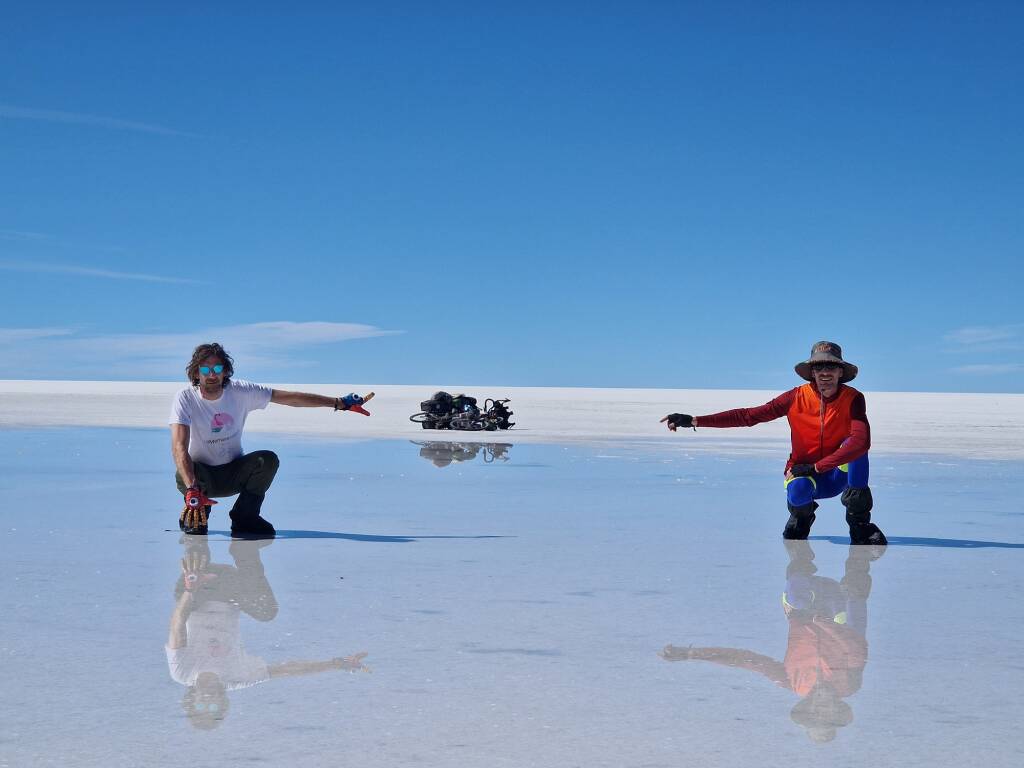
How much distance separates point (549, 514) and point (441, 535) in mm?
1509

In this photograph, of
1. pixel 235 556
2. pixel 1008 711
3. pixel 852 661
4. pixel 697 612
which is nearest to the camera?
pixel 1008 711

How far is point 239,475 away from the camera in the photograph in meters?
8.18

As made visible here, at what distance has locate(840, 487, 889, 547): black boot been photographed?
780 cm

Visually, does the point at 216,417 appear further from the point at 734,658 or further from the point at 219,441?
the point at 734,658

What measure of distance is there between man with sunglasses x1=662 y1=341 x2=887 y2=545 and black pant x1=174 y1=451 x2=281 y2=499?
2789 mm

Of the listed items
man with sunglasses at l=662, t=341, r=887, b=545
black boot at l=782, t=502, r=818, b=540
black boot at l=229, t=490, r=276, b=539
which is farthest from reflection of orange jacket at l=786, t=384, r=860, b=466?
black boot at l=229, t=490, r=276, b=539

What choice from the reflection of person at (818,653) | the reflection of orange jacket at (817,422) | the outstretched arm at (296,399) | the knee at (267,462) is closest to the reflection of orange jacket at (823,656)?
the reflection of person at (818,653)

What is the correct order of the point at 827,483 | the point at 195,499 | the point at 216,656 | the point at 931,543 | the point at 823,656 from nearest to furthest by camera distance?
the point at 216,656, the point at 823,656, the point at 195,499, the point at 931,543, the point at 827,483

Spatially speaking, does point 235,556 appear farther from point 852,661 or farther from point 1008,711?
point 1008,711

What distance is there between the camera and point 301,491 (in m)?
11.3

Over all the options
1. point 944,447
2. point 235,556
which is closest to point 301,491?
point 235,556

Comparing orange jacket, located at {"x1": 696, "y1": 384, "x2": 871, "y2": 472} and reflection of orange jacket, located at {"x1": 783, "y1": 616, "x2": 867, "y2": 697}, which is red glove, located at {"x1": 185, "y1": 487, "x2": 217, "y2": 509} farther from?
reflection of orange jacket, located at {"x1": 783, "y1": 616, "x2": 867, "y2": 697}

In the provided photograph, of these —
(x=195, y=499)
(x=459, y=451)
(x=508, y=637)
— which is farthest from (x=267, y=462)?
(x=459, y=451)

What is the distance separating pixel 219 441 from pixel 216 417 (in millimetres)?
186
